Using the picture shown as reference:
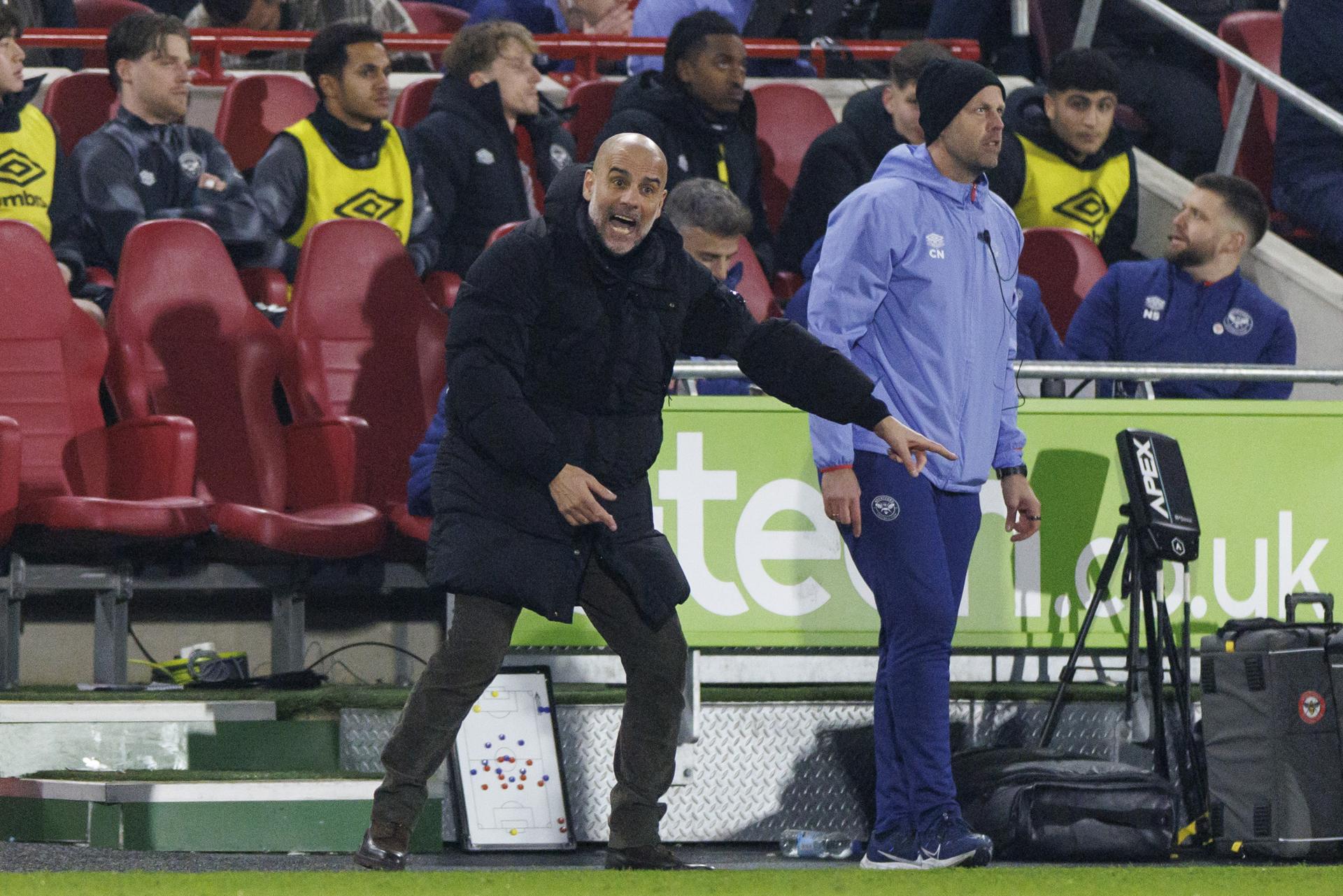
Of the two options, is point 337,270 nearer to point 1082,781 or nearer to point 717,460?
point 717,460

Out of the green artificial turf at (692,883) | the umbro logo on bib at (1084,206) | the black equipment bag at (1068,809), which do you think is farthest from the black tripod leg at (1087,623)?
the umbro logo on bib at (1084,206)

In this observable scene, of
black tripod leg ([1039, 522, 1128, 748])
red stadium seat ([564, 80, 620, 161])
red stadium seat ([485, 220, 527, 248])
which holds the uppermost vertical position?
red stadium seat ([564, 80, 620, 161])

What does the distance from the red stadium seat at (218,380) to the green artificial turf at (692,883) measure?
8.71 feet

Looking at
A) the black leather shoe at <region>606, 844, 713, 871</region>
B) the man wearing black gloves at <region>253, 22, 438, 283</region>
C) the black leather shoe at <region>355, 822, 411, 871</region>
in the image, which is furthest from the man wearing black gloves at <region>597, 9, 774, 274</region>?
the black leather shoe at <region>355, 822, 411, 871</region>

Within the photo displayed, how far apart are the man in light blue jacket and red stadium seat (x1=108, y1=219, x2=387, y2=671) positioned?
2157 mm

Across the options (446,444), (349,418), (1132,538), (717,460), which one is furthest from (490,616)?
(349,418)

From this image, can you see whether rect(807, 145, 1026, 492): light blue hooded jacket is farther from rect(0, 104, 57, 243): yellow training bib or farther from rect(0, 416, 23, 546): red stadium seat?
rect(0, 104, 57, 243): yellow training bib

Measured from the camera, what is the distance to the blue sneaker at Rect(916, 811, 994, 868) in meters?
4.58

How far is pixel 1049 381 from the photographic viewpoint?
21.2 ft

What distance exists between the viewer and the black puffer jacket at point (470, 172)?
25.1 feet

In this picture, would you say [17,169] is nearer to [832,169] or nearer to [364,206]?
[364,206]

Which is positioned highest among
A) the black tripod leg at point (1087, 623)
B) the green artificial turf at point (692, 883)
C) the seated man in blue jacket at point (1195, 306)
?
the seated man in blue jacket at point (1195, 306)

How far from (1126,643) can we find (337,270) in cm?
299

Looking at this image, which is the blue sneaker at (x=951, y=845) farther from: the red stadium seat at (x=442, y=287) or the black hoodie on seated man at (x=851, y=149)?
the black hoodie on seated man at (x=851, y=149)
